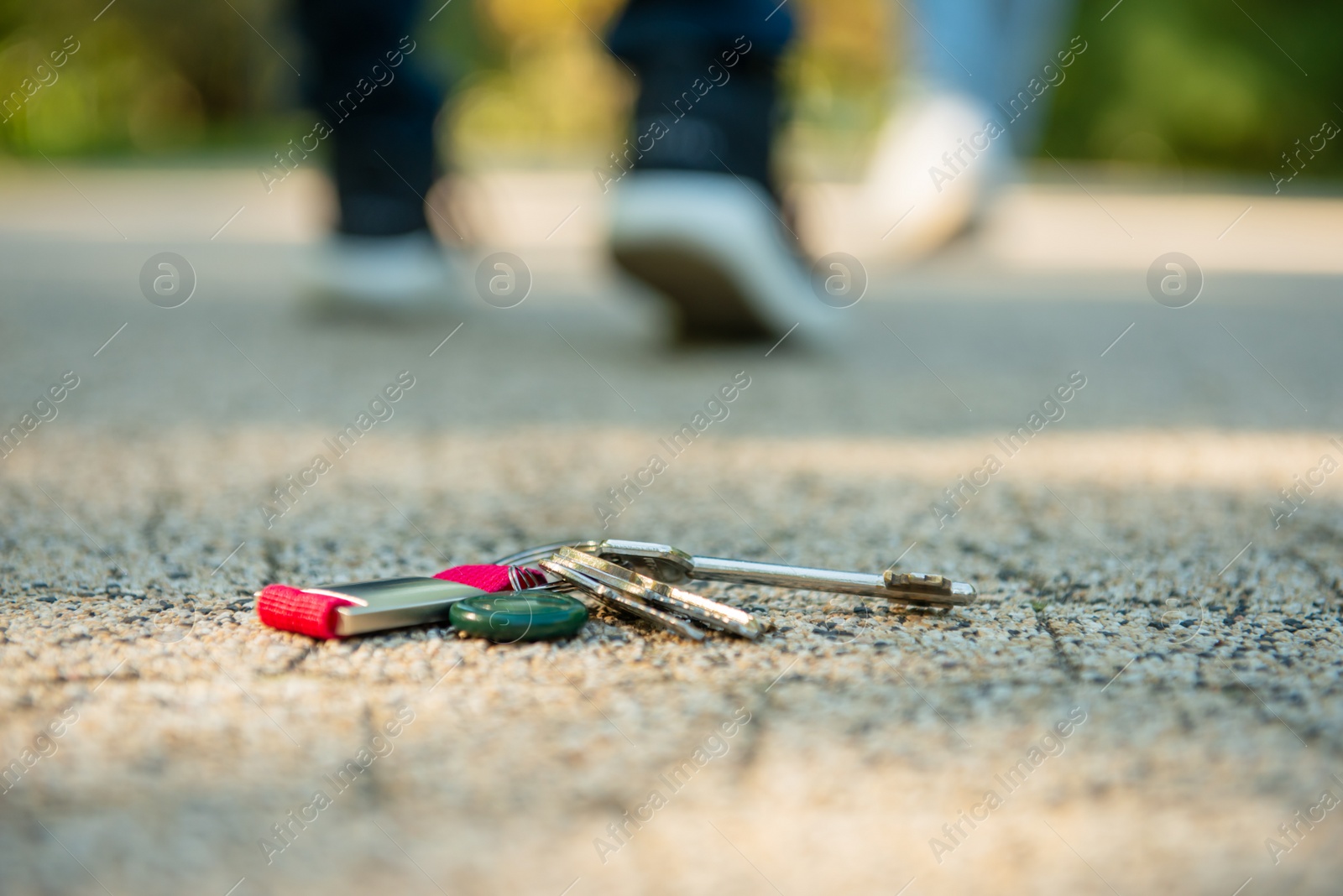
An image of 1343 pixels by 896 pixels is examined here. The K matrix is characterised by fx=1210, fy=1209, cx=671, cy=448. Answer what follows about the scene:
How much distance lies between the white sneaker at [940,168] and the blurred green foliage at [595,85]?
8.88 ft

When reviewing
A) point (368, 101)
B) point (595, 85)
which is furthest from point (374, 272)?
point (595, 85)

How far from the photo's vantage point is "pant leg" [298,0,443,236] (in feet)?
7.93

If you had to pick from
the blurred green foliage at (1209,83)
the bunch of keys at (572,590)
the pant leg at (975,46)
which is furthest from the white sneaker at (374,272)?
the blurred green foliage at (1209,83)

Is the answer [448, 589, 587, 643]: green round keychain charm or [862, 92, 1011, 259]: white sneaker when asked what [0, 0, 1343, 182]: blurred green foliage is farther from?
[448, 589, 587, 643]: green round keychain charm

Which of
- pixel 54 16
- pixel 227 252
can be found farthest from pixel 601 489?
pixel 54 16

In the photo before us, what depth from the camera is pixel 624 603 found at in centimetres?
89

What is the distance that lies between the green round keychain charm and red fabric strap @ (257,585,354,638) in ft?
0.27

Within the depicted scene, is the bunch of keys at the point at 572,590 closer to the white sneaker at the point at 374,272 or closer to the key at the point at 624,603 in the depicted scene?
the key at the point at 624,603

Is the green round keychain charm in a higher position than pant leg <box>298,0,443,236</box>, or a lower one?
lower

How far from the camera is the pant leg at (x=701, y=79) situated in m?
1.97

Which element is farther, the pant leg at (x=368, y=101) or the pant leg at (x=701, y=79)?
the pant leg at (x=368, y=101)

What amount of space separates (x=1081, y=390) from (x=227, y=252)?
3.34m

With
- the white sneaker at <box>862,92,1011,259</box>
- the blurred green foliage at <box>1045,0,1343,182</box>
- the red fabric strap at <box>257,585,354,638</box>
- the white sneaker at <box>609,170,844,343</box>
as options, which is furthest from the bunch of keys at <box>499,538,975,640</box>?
the blurred green foliage at <box>1045,0,1343,182</box>

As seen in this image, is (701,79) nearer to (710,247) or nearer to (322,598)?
(710,247)
